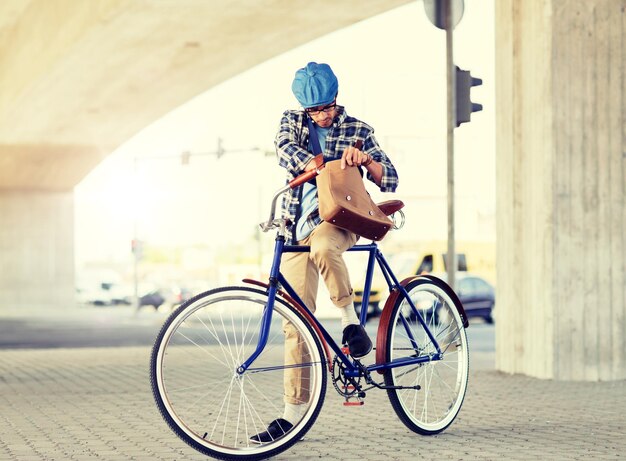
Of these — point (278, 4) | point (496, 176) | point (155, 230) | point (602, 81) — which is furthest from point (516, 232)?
point (155, 230)

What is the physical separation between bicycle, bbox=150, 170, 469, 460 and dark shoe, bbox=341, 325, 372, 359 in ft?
0.17

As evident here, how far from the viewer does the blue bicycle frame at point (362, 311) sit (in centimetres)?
515

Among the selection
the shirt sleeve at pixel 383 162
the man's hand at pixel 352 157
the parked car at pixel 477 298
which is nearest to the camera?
the man's hand at pixel 352 157

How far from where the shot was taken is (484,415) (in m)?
6.87

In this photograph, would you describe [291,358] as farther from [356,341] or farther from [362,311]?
[362,311]

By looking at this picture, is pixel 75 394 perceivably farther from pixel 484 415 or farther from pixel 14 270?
pixel 14 270

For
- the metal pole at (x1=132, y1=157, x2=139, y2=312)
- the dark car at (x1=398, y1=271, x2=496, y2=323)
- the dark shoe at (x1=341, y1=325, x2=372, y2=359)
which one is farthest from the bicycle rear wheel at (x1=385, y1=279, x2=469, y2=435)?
the metal pole at (x1=132, y1=157, x2=139, y2=312)

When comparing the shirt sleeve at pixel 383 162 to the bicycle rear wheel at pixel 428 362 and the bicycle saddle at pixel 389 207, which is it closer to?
the bicycle saddle at pixel 389 207

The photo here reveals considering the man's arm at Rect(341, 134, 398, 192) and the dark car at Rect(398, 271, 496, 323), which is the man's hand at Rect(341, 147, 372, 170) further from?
the dark car at Rect(398, 271, 496, 323)

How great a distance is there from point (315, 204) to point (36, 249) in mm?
37374

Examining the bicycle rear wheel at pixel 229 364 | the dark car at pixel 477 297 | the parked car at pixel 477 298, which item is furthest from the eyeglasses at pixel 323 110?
the parked car at pixel 477 298

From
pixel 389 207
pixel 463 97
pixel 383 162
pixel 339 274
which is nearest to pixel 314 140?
pixel 383 162

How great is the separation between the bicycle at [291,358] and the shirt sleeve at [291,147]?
4.1 inches

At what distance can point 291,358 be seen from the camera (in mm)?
5348
